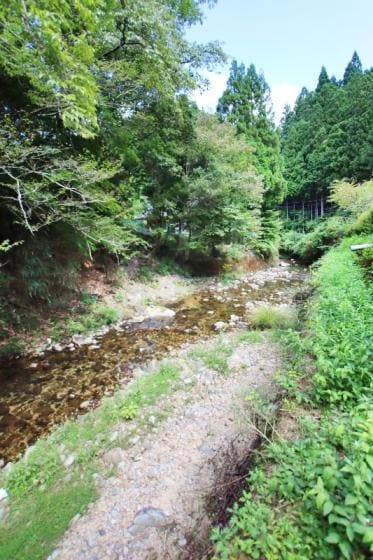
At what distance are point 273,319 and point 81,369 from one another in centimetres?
364

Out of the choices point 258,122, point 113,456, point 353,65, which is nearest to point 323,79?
point 353,65

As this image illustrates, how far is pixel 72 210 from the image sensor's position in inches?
181

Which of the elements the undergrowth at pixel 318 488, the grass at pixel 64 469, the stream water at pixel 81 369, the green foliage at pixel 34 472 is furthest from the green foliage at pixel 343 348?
the stream water at pixel 81 369

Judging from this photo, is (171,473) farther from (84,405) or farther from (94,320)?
(94,320)

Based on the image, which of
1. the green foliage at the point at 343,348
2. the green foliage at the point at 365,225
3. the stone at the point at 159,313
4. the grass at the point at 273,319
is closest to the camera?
the green foliage at the point at 343,348

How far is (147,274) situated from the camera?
8500 millimetres

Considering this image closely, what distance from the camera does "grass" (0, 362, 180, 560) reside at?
1.68m

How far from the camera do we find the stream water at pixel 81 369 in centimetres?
279

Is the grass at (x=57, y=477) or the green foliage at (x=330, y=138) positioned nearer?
the grass at (x=57, y=477)

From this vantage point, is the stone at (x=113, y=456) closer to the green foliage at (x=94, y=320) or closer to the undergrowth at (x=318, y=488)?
the undergrowth at (x=318, y=488)

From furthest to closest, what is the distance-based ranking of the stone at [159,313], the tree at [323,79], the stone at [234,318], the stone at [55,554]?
1. the tree at [323,79]
2. the stone at [159,313]
3. the stone at [234,318]
4. the stone at [55,554]

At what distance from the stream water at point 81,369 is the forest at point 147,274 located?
0.16 feet

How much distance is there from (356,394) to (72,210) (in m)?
4.92

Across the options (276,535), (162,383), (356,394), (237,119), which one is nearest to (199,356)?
(162,383)
